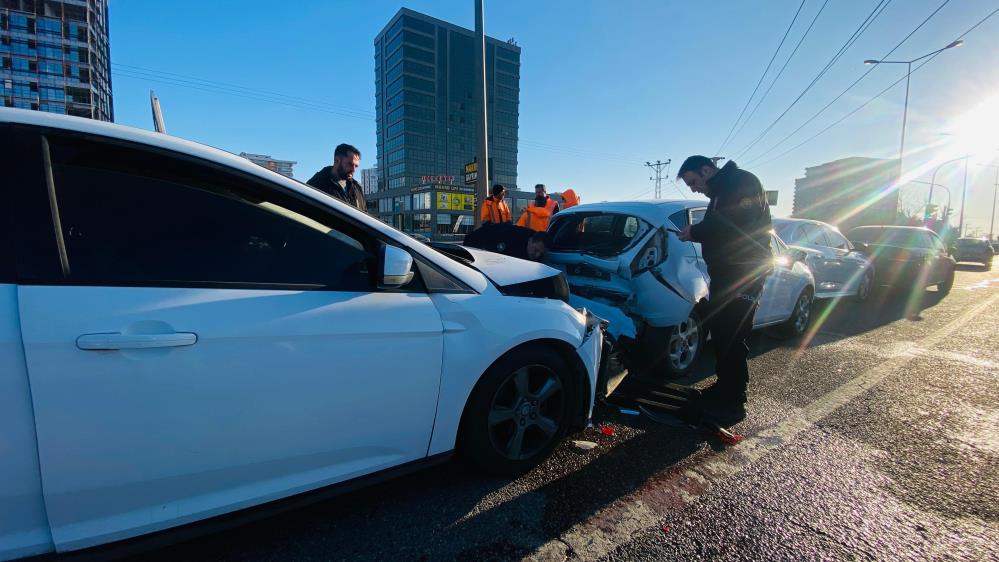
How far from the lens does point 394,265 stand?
1799mm

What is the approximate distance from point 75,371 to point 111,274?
315 millimetres

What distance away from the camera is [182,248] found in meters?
1.58

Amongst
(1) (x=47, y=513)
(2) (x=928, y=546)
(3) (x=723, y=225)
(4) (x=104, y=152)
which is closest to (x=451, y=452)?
(1) (x=47, y=513)

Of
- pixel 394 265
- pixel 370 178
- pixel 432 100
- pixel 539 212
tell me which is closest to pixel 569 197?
pixel 539 212

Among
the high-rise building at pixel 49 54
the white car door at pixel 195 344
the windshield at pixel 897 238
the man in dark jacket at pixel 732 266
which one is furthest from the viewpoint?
the high-rise building at pixel 49 54

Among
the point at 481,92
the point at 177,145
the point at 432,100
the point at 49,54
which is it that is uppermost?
the point at 49,54

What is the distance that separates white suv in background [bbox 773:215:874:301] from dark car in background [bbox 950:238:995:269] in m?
18.0

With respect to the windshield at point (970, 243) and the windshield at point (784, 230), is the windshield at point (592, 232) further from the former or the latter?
the windshield at point (970, 243)

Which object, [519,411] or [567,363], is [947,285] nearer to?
[567,363]

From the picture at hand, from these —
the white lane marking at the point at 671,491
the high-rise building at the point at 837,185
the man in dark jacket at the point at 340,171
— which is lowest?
the white lane marking at the point at 671,491

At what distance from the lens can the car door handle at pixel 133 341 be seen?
132 cm

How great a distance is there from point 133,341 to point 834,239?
8762mm

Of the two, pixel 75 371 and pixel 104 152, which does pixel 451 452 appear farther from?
pixel 104 152

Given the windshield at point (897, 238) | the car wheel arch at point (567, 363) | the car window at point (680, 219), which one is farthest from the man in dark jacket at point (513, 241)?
the windshield at point (897, 238)
